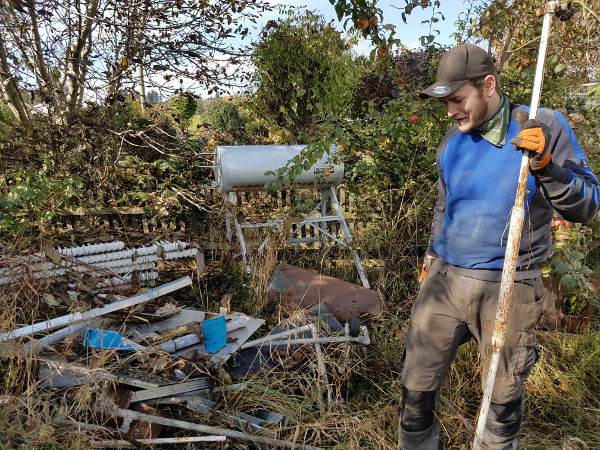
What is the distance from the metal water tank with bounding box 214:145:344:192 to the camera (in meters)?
4.63

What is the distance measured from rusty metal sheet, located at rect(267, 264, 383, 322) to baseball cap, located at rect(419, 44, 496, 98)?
221 centimetres

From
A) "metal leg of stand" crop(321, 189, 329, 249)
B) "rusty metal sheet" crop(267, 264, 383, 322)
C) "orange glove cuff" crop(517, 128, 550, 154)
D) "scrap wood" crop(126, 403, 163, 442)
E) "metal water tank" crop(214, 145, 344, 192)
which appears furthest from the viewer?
"metal leg of stand" crop(321, 189, 329, 249)

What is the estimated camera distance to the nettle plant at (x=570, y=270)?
3604mm

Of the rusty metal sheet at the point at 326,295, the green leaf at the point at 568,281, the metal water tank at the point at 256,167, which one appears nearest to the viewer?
the green leaf at the point at 568,281

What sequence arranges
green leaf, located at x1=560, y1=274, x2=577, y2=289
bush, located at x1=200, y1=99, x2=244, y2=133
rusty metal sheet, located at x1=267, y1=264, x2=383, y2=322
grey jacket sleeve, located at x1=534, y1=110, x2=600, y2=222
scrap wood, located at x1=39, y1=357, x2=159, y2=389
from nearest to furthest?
1. grey jacket sleeve, located at x1=534, y1=110, x2=600, y2=222
2. scrap wood, located at x1=39, y1=357, x2=159, y2=389
3. green leaf, located at x1=560, y1=274, x2=577, y2=289
4. rusty metal sheet, located at x1=267, y1=264, x2=383, y2=322
5. bush, located at x1=200, y1=99, x2=244, y2=133

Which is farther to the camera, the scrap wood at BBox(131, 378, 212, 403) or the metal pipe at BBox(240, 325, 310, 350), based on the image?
the metal pipe at BBox(240, 325, 310, 350)

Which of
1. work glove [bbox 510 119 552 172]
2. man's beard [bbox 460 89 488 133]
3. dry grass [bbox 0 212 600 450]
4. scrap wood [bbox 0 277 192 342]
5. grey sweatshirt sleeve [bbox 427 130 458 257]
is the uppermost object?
man's beard [bbox 460 89 488 133]

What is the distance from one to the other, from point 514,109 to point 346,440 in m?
2.09

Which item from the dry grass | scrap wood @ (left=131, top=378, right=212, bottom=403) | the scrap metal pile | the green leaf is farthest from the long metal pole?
the green leaf

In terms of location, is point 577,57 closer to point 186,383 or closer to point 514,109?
point 514,109

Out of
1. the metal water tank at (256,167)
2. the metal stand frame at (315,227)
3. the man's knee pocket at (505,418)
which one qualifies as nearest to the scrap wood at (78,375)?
the man's knee pocket at (505,418)

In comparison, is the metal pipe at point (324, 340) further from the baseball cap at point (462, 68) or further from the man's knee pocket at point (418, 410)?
the baseball cap at point (462, 68)

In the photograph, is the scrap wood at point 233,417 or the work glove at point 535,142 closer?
the work glove at point 535,142

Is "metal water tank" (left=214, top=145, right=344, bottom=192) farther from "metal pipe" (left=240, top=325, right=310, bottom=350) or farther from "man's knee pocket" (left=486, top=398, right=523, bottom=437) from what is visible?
"man's knee pocket" (left=486, top=398, right=523, bottom=437)
